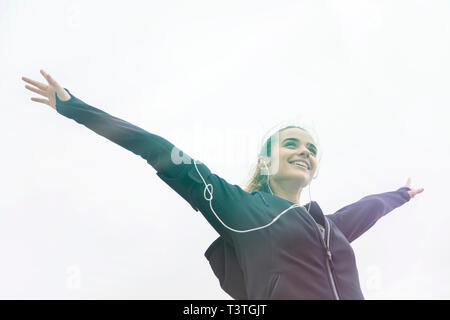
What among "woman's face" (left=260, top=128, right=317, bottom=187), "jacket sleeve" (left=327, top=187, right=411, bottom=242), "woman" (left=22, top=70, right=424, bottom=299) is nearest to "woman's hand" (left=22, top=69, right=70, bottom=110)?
"woman" (left=22, top=70, right=424, bottom=299)

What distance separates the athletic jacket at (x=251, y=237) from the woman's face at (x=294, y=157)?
42 cm

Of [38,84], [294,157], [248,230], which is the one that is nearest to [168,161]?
[248,230]

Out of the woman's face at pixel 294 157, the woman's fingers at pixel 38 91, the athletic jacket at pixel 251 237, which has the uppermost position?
the woman's fingers at pixel 38 91

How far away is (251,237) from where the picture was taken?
3.07 metres

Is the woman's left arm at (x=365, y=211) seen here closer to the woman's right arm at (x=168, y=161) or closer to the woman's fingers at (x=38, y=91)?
the woman's right arm at (x=168, y=161)

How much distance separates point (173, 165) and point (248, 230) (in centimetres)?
75

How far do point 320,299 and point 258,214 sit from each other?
0.77m

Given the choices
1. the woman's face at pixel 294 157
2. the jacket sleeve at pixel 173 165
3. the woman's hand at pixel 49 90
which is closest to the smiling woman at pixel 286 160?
the woman's face at pixel 294 157

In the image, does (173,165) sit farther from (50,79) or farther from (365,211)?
(365,211)

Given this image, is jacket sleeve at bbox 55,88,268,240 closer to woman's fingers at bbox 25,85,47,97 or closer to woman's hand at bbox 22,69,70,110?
woman's hand at bbox 22,69,70,110

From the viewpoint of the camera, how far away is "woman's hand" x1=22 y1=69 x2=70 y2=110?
3.15 meters

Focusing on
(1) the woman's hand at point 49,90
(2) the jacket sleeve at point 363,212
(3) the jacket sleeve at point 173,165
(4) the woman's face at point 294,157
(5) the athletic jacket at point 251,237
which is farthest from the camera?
(2) the jacket sleeve at point 363,212

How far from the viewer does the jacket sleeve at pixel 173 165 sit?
3047mm
